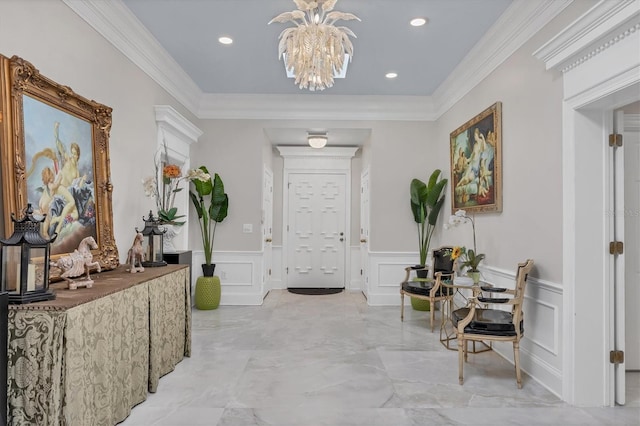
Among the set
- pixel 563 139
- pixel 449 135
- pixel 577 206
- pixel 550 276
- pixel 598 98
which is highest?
pixel 449 135

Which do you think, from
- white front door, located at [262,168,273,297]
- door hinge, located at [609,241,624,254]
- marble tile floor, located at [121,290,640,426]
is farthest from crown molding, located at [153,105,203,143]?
door hinge, located at [609,241,624,254]

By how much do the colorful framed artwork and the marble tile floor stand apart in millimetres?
1550

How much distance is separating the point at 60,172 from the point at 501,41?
3851 millimetres

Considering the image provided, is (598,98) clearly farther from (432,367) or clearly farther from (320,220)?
(320,220)

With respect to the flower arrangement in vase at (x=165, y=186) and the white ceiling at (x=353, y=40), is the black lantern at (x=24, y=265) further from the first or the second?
the white ceiling at (x=353, y=40)

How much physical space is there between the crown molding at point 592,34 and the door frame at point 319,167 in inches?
184

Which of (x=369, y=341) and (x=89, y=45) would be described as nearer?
(x=89, y=45)

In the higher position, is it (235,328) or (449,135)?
(449,135)

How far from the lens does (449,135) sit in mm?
5199

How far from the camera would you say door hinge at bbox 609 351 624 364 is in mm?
2621

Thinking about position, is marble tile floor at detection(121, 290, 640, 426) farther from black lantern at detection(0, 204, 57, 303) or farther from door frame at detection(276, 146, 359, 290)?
door frame at detection(276, 146, 359, 290)

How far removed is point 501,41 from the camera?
3613mm

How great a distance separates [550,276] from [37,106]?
12.3ft

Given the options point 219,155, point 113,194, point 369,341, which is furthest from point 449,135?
point 113,194
